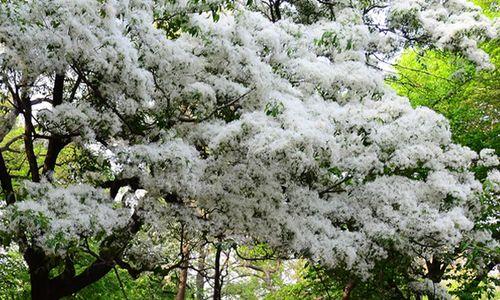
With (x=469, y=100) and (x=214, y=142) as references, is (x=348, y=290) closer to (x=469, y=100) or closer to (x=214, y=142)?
(x=469, y=100)

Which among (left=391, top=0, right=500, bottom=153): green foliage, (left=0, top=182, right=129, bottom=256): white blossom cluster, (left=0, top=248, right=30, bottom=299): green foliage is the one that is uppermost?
(left=391, top=0, right=500, bottom=153): green foliage

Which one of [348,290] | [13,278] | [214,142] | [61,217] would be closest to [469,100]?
[348,290]

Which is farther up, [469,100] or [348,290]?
[469,100]

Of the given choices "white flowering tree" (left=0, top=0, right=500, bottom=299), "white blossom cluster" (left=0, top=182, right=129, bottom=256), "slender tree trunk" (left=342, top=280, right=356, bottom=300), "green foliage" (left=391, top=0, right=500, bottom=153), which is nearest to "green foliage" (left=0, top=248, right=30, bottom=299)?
"white flowering tree" (left=0, top=0, right=500, bottom=299)

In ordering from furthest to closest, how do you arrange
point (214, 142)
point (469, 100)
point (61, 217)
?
1. point (469, 100)
2. point (214, 142)
3. point (61, 217)

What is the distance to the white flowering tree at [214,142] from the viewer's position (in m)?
4.67

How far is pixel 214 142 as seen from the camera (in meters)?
5.25

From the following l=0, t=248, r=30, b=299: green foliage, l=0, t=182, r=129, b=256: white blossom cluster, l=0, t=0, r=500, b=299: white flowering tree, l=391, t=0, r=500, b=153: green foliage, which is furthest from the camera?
l=391, t=0, r=500, b=153: green foliage

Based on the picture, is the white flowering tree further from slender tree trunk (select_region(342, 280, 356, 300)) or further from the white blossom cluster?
slender tree trunk (select_region(342, 280, 356, 300))

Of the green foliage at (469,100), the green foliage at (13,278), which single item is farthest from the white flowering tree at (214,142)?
the green foliage at (469,100)

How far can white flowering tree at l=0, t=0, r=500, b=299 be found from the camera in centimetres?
467

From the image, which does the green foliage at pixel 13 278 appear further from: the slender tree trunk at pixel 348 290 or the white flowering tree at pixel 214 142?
the slender tree trunk at pixel 348 290

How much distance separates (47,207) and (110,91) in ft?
4.50

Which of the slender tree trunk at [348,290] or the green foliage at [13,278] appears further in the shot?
the slender tree trunk at [348,290]
